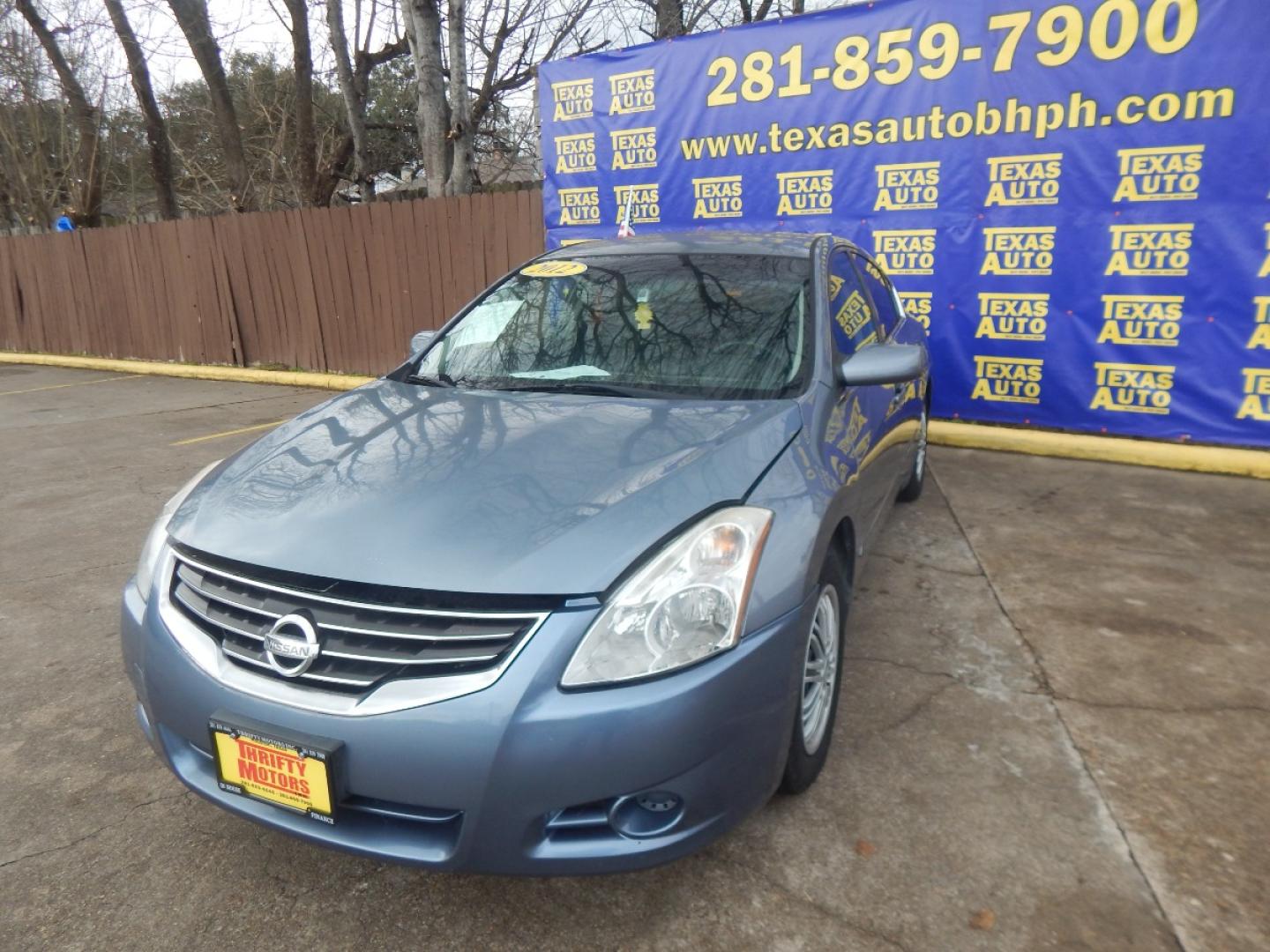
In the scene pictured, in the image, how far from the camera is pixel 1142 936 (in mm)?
1926

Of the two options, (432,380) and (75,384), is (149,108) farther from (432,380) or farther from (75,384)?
(432,380)

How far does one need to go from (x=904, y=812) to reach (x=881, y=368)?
1353 mm

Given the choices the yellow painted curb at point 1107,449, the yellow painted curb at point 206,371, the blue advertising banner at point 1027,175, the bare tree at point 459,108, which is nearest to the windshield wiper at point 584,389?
the yellow painted curb at point 1107,449

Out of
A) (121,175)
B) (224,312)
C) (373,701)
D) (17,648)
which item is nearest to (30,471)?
(17,648)

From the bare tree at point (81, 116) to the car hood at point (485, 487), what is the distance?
58.2ft

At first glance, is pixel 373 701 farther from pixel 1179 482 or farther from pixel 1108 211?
pixel 1108 211

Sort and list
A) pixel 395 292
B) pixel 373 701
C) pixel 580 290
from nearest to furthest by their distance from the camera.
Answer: pixel 373 701 < pixel 580 290 < pixel 395 292

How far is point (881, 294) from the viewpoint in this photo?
436 cm

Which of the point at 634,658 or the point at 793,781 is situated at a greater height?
the point at 634,658

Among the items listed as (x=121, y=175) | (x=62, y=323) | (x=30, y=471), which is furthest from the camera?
(x=121, y=175)

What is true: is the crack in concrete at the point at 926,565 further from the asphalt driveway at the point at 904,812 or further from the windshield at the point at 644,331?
the windshield at the point at 644,331

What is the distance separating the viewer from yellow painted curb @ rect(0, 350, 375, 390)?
10.1 m

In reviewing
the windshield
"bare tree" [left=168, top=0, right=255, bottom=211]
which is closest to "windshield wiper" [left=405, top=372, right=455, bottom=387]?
the windshield

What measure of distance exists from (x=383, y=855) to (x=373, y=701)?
33 cm
